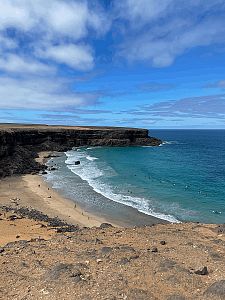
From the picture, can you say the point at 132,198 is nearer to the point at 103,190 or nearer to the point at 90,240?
the point at 103,190

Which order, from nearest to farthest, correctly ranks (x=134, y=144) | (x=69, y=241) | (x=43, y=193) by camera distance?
1. (x=69, y=241)
2. (x=43, y=193)
3. (x=134, y=144)

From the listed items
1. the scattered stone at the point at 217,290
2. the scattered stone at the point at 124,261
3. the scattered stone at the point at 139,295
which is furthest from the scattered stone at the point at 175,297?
the scattered stone at the point at 124,261

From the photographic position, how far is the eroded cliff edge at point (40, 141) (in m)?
56.9

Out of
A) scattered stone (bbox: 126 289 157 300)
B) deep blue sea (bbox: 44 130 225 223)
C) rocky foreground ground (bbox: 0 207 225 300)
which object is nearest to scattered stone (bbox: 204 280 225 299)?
rocky foreground ground (bbox: 0 207 225 300)

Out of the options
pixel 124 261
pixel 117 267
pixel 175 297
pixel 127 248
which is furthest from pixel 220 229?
pixel 175 297

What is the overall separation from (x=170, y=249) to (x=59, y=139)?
87.5 meters

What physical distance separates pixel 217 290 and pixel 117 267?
11.2ft

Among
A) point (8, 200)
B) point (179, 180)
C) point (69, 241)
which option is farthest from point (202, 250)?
point (179, 180)

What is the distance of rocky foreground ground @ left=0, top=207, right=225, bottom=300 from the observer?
10.5m

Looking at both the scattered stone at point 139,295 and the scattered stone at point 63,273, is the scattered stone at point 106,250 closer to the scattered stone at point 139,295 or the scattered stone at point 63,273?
the scattered stone at point 63,273

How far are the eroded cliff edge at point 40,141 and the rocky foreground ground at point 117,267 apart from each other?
123ft

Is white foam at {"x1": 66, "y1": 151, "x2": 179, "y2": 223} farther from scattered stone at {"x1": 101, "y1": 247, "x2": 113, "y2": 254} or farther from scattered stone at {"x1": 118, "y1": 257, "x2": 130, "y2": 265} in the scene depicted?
scattered stone at {"x1": 118, "y1": 257, "x2": 130, "y2": 265}

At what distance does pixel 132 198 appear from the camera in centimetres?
3847

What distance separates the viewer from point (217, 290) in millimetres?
10242
